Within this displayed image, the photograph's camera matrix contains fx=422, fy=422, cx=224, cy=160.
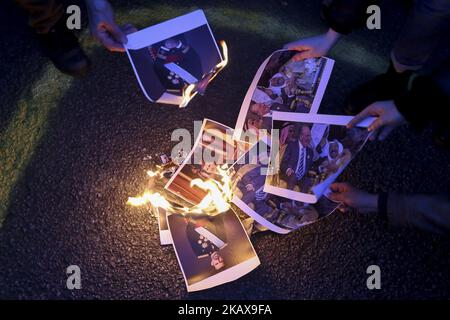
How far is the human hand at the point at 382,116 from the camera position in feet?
4.43

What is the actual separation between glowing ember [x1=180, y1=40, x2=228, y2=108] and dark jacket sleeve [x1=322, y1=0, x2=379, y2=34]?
42 cm

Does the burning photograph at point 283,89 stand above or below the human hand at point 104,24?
below

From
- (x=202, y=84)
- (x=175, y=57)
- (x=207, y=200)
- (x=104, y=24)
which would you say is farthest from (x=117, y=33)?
(x=207, y=200)

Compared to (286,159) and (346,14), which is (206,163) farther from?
(346,14)

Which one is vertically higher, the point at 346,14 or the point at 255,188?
the point at 346,14

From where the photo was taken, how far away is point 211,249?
1520mm

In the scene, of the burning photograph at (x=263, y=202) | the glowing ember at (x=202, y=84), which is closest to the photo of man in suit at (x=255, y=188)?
the burning photograph at (x=263, y=202)

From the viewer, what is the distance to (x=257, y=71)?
1614 mm

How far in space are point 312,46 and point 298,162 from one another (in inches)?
16.6

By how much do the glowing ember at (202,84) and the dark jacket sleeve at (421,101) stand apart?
64 cm

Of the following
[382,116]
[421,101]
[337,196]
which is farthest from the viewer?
[337,196]

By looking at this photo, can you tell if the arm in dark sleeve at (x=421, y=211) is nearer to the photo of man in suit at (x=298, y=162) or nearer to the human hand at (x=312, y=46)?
the photo of man in suit at (x=298, y=162)

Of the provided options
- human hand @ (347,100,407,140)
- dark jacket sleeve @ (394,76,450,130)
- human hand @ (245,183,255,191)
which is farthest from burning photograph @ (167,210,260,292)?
dark jacket sleeve @ (394,76,450,130)

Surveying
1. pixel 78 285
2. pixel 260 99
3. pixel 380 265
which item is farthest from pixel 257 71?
pixel 78 285
